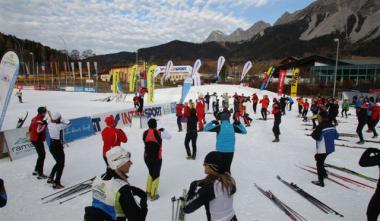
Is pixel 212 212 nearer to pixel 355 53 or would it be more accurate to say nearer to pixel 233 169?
pixel 233 169

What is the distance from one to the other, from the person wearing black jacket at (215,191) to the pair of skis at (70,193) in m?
4.19

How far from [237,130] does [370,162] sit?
2480 mm

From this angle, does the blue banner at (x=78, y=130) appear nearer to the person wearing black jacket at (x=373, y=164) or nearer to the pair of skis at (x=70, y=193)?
the pair of skis at (x=70, y=193)

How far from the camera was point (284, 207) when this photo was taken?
16.8 feet

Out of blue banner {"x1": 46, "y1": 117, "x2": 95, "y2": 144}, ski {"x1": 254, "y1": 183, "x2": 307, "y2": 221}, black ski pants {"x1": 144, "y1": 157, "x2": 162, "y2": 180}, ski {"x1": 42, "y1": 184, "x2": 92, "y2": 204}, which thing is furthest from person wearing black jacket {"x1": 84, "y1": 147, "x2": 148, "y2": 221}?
blue banner {"x1": 46, "y1": 117, "x2": 95, "y2": 144}

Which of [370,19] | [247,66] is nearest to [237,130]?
[247,66]

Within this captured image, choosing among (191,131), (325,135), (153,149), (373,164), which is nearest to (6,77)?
(191,131)

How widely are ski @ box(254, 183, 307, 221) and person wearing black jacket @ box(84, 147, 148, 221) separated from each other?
355 cm

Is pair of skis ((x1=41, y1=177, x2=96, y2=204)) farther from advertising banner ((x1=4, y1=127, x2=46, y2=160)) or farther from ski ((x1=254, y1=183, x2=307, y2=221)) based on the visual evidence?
ski ((x1=254, y1=183, x2=307, y2=221))

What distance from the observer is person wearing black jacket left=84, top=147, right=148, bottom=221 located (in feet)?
7.12

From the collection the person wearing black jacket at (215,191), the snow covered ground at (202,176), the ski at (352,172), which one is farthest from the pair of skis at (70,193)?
the ski at (352,172)

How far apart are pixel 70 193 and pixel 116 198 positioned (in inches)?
168

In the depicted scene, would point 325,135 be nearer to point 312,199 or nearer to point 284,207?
point 312,199

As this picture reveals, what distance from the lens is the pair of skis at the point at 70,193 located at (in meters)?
5.46
